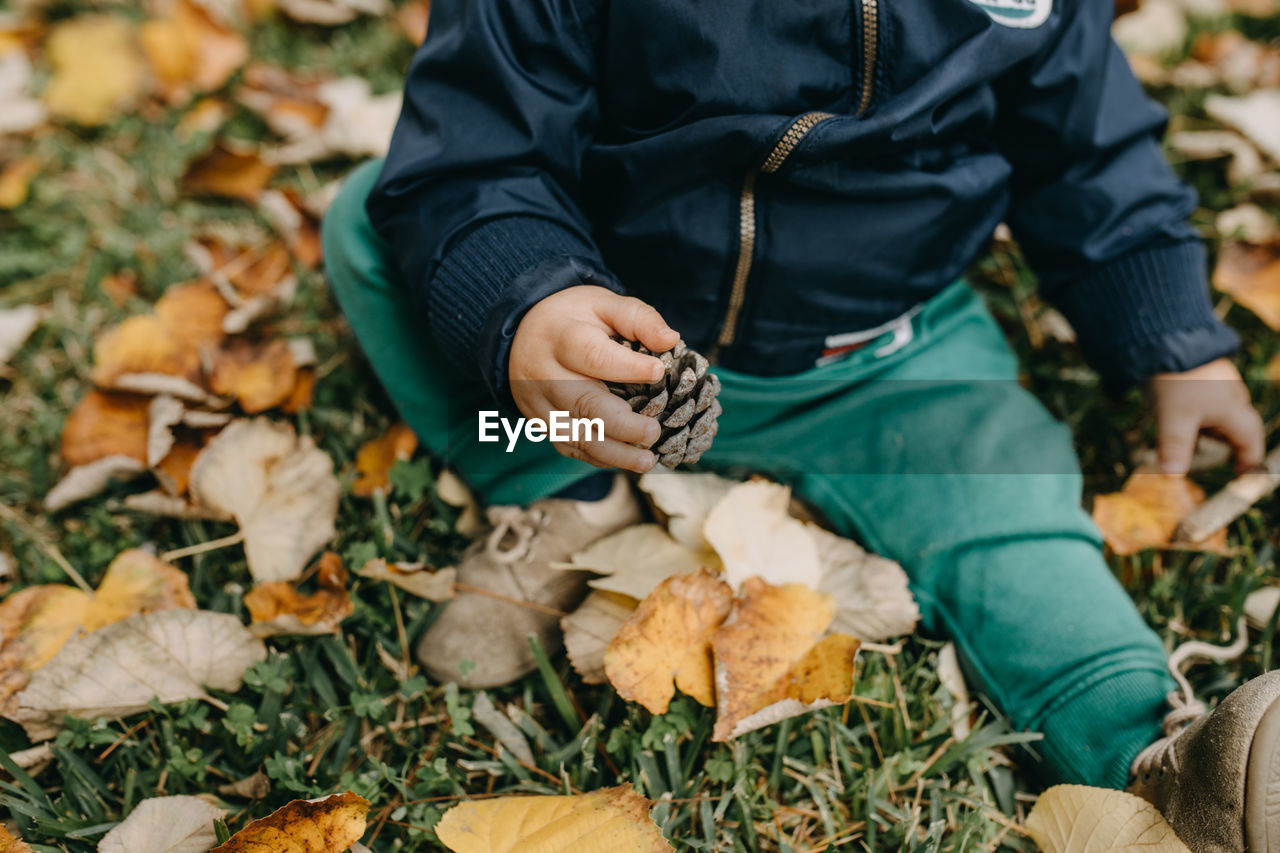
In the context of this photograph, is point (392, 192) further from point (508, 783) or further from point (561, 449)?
point (508, 783)

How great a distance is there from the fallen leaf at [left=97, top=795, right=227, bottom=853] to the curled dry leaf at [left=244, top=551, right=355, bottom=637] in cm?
18

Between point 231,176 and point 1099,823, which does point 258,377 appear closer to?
point 231,176

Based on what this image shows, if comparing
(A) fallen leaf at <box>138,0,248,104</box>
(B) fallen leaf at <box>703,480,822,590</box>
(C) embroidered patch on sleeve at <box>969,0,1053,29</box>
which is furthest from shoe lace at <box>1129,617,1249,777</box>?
(A) fallen leaf at <box>138,0,248,104</box>

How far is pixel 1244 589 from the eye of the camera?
3.22ft

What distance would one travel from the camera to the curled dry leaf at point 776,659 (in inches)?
32.2

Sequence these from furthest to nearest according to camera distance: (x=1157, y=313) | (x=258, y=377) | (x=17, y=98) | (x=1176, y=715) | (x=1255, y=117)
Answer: (x=17, y=98) → (x=1255, y=117) → (x=258, y=377) → (x=1157, y=313) → (x=1176, y=715)

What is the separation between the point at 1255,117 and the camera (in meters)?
1.46

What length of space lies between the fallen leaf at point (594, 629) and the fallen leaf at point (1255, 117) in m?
1.35

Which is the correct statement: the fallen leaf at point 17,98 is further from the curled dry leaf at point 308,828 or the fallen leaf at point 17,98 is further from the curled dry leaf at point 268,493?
the curled dry leaf at point 308,828

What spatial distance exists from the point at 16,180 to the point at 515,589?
123 cm

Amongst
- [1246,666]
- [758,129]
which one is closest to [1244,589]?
[1246,666]

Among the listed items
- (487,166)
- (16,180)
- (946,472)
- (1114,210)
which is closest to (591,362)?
(487,166)

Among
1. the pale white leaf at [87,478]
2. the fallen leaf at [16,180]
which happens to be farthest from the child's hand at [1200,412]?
the fallen leaf at [16,180]

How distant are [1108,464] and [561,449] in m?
0.80
